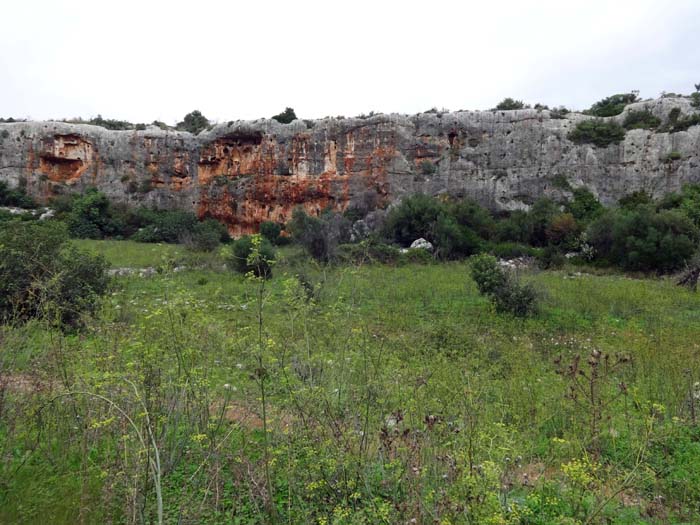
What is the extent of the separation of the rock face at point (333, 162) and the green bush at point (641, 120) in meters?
0.33

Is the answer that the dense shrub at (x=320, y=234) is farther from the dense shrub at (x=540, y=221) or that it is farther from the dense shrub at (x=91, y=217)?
the dense shrub at (x=91, y=217)

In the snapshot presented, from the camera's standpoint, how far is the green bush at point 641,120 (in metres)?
21.5

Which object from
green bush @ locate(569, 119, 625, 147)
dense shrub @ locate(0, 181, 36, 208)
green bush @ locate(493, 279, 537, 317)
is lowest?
green bush @ locate(493, 279, 537, 317)

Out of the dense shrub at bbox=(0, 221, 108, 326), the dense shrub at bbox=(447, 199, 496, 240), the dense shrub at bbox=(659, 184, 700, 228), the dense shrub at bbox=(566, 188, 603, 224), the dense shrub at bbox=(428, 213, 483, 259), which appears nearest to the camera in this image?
the dense shrub at bbox=(0, 221, 108, 326)

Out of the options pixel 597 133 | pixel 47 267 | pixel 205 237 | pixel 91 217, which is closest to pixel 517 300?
pixel 47 267

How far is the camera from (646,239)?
1548cm

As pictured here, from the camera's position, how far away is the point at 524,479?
2779mm

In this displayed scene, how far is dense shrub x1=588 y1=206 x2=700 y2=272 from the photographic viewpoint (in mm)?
14859

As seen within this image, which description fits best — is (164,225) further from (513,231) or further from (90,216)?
(513,231)

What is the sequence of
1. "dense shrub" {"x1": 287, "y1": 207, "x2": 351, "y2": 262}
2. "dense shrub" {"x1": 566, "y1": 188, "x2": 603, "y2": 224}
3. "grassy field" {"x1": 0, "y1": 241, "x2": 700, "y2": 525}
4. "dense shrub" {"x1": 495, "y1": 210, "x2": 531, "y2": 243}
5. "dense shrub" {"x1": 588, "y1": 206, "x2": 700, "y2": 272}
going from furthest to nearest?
"dense shrub" {"x1": 566, "y1": 188, "x2": 603, "y2": 224} < "dense shrub" {"x1": 495, "y1": 210, "x2": 531, "y2": 243} < "dense shrub" {"x1": 287, "y1": 207, "x2": 351, "y2": 262} < "dense shrub" {"x1": 588, "y1": 206, "x2": 700, "y2": 272} < "grassy field" {"x1": 0, "y1": 241, "x2": 700, "y2": 525}

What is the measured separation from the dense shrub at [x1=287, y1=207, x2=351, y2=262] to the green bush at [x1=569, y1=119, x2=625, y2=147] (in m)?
11.6

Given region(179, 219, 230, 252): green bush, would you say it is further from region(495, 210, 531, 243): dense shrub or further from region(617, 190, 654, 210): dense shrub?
region(617, 190, 654, 210): dense shrub

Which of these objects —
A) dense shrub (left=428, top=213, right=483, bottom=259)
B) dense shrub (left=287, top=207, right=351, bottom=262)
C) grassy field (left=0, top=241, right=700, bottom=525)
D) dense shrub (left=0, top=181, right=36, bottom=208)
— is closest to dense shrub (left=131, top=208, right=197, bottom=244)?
dense shrub (left=0, top=181, right=36, bottom=208)

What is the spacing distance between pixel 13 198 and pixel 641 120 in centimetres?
3058
